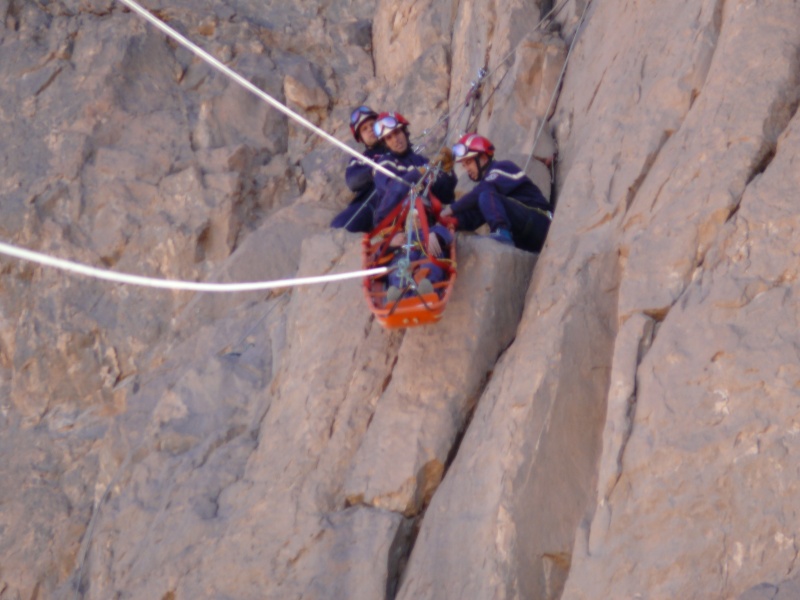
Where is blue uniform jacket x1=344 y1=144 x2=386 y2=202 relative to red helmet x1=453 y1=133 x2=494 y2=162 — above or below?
below

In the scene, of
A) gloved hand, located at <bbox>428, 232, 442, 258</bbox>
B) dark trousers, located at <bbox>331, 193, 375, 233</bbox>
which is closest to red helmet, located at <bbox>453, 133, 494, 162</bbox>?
dark trousers, located at <bbox>331, 193, 375, 233</bbox>

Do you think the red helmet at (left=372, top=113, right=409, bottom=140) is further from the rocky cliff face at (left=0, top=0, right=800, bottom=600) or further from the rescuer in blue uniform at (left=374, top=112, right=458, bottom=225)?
the rocky cliff face at (left=0, top=0, right=800, bottom=600)

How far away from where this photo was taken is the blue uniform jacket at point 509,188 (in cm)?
933

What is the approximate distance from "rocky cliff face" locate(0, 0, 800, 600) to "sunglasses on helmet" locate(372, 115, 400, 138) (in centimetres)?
120

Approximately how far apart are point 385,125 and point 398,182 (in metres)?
0.95

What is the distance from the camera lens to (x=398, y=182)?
31.4 ft

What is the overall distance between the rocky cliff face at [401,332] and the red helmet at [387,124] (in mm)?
1163

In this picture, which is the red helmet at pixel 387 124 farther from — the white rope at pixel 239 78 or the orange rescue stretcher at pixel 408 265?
the orange rescue stretcher at pixel 408 265

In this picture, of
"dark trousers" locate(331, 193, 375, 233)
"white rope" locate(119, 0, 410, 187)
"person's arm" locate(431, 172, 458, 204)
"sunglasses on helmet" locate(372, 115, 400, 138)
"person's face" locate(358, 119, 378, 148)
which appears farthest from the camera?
"person's face" locate(358, 119, 378, 148)

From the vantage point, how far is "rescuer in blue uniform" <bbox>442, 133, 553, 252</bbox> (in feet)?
30.0

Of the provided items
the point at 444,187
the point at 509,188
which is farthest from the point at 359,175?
the point at 509,188

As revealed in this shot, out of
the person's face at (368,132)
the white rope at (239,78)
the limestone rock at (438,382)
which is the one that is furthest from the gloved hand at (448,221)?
the person's face at (368,132)

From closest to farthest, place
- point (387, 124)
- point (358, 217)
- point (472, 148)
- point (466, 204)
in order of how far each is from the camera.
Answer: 1. point (466, 204)
2. point (472, 148)
3. point (387, 124)
4. point (358, 217)

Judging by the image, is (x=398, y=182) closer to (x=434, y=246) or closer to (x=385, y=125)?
(x=385, y=125)
